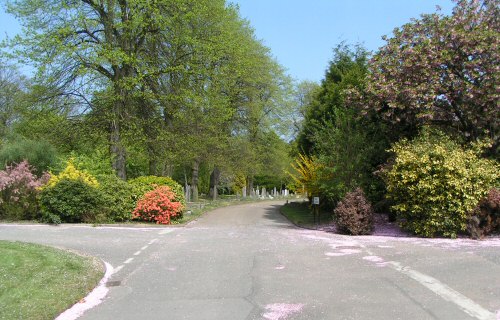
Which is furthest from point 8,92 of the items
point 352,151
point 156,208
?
point 352,151

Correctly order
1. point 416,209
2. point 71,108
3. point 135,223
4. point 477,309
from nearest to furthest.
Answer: point 477,309 → point 416,209 → point 135,223 → point 71,108

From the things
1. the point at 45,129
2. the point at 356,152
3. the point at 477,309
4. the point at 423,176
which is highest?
the point at 45,129

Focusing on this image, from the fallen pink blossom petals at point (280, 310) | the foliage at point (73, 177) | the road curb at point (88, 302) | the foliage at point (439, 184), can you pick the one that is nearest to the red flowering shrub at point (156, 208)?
the foliage at point (73, 177)

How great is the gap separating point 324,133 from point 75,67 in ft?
44.0

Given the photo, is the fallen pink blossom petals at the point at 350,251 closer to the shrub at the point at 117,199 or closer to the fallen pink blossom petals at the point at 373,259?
the fallen pink blossom petals at the point at 373,259

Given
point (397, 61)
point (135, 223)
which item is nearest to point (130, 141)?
point (135, 223)

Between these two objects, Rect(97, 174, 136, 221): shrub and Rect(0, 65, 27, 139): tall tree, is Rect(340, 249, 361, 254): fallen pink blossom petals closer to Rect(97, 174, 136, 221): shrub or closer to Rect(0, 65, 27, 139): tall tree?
Rect(97, 174, 136, 221): shrub

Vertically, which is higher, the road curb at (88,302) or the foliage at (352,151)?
the foliage at (352,151)

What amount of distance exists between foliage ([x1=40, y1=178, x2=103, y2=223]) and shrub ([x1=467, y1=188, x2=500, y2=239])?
14.6 m

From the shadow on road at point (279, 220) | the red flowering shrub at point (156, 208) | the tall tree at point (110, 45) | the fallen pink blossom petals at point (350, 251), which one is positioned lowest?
the fallen pink blossom petals at point (350, 251)

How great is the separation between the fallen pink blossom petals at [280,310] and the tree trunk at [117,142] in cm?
1959

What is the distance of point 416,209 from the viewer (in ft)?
48.0

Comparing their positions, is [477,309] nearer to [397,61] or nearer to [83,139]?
[397,61]

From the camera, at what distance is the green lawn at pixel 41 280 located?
6.09 metres
